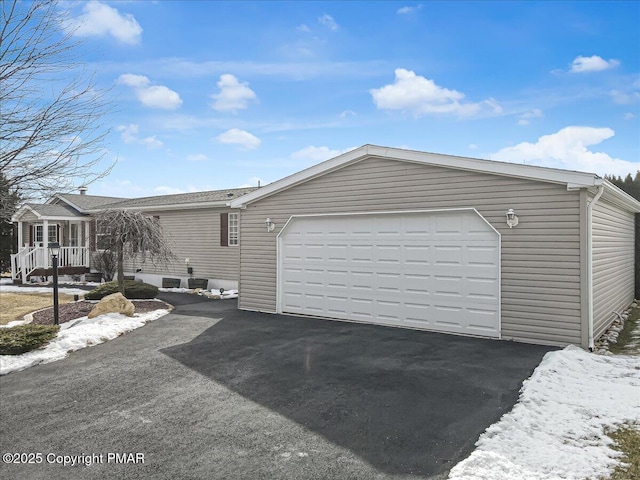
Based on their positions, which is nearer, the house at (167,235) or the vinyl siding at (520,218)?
the vinyl siding at (520,218)

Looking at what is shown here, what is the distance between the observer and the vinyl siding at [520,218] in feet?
23.0

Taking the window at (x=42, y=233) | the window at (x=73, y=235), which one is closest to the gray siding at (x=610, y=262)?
the window at (x=73, y=235)

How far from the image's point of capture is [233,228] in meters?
15.5

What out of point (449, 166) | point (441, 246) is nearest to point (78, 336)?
point (441, 246)

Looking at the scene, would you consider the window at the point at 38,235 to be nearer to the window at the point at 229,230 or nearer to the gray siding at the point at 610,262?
the window at the point at 229,230

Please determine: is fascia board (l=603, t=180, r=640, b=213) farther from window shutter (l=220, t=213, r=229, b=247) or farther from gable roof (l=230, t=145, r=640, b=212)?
window shutter (l=220, t=213, r=229, b=247)

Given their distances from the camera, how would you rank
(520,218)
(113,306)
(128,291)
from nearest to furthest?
1. (520,218)
2. (113,306)
3. (128,291)

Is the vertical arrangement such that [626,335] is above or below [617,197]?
below

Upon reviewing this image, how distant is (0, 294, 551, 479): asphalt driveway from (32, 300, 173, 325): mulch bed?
108 inches

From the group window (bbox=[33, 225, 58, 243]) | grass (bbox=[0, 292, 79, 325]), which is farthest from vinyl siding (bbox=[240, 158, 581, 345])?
window (bbox=[33, 225, 58, 243])

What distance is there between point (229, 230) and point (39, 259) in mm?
9386

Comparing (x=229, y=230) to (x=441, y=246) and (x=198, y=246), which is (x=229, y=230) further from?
(x=441, y=246)

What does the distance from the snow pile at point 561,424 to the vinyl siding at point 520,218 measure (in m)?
1.17

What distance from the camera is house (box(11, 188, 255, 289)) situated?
1552cm
